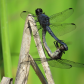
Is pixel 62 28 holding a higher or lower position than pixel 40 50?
higher

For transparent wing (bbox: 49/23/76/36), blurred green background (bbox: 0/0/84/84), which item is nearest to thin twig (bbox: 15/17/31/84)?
blurred green background (bbox: 0/0/84/84)

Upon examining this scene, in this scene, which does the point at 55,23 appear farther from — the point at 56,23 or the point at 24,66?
the point at 24,66

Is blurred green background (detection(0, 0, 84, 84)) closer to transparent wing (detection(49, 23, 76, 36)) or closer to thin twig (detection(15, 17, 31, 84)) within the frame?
transparent wing (detection(49, 23, 76, 36))

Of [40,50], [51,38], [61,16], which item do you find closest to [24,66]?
[40,50]

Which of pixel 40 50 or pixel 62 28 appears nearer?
pixel 40 50

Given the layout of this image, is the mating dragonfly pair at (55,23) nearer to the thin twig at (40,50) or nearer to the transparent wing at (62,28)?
the transparent wing at (62,28)

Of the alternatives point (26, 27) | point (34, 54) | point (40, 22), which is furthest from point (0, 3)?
point (34, 54)

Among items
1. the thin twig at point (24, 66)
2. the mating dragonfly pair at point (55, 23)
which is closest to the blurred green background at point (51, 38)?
the mating dragonfly pair at point (55, 23)

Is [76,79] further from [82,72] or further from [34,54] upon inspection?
[34,54]
